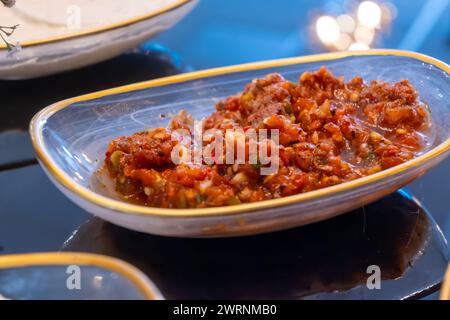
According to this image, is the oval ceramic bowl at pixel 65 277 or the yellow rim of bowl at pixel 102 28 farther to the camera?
the yellow rim of bowl at pixel 102 28

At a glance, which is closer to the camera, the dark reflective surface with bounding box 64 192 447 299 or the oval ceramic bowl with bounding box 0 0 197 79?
the dark reflective surface with bounding box 64 192 447 299

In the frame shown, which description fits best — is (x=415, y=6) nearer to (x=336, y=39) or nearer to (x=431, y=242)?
(x=336, y=39)

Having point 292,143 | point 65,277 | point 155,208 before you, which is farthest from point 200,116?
point 65,277

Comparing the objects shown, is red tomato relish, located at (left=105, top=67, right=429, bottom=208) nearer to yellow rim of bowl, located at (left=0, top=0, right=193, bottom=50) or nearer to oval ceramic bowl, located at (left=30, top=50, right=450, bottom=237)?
oval ceramic bowl, located at (left=30, top=50, right=450, bottom=237)

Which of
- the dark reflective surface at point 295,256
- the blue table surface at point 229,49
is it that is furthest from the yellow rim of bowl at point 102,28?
the dark reflective surface at point 295,256

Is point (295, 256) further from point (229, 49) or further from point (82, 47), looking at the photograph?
point (229, 49)

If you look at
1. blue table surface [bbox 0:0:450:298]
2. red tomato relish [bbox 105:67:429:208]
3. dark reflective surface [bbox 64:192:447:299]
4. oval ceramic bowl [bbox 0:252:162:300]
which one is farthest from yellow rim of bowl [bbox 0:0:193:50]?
oval ceramic bowl [bbox 0:252:162:300]

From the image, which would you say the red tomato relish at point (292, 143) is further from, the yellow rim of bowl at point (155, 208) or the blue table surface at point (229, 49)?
the blue table surface at point (229, 49)
